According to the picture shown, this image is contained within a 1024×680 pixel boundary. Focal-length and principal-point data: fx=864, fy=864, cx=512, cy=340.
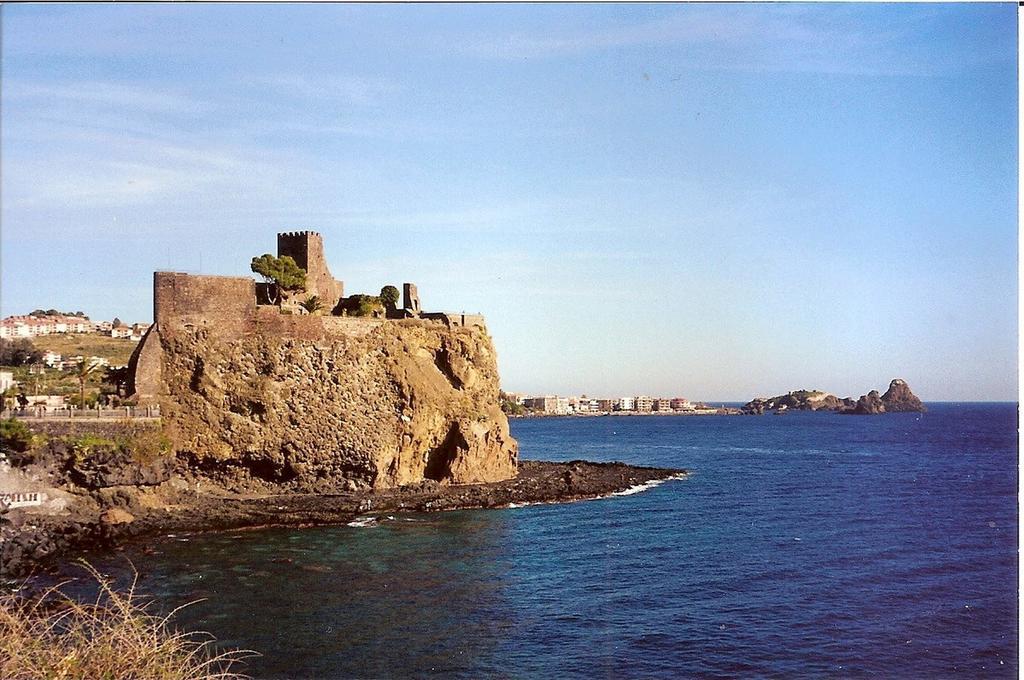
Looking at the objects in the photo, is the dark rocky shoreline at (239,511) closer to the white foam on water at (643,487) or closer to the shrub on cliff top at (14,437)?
the white foam on water at (643,487)

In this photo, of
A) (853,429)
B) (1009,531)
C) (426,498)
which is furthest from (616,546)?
(853,429)

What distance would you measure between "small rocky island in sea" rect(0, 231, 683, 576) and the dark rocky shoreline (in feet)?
0.35

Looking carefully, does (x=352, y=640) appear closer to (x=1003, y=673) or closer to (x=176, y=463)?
(x=1003, y=673)

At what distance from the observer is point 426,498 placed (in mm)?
48375

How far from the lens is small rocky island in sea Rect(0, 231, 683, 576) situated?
38594 millimetres

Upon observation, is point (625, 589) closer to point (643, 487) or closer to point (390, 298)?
point (643, 487)

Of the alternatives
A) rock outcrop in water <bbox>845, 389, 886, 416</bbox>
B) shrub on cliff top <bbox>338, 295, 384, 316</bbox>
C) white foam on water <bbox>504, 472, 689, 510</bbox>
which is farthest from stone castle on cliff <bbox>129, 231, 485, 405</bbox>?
rock outcrop in water <bbox>845, 389, 886, 416</bbox>

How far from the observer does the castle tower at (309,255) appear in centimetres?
5391

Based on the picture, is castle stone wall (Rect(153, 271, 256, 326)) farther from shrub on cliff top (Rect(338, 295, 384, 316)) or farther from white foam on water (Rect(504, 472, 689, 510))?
white foam on water (Rect(504, 472, 689, 510))

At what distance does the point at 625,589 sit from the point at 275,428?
23.3m

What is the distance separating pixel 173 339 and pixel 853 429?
116 metres

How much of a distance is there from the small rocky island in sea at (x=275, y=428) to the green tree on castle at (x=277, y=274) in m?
0.10

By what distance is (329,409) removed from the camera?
48344mm

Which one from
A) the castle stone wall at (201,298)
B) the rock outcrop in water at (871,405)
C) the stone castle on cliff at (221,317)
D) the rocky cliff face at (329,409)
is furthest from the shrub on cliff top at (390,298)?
the rock outcrop in water at (871,405)
